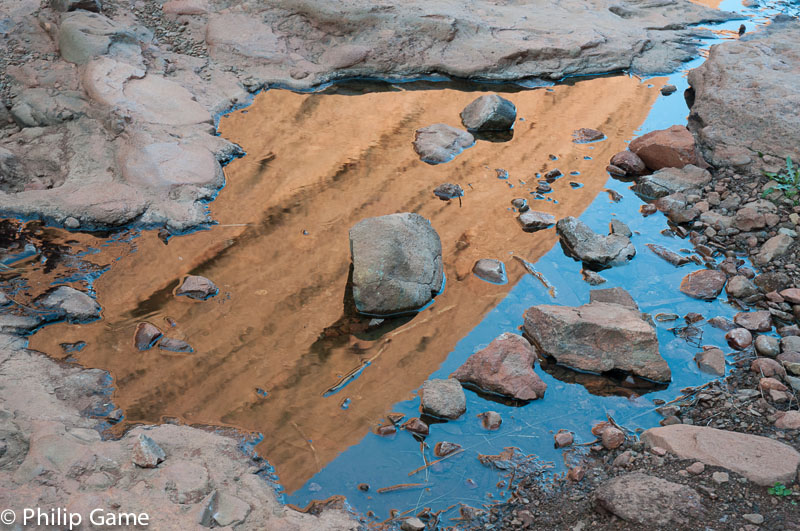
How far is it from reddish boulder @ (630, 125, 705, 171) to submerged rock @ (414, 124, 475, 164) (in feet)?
4.33

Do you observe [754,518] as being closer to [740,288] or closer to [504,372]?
[504,372]

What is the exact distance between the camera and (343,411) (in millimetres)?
2996

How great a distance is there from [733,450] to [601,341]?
0.81 meters

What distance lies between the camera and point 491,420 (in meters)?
2.95

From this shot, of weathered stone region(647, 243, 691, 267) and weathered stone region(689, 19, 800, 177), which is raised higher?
weathered stone region(689, 19, 800, 177)

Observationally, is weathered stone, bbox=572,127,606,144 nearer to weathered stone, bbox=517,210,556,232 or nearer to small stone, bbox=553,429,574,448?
weathered stone, bbox=517,210,556,232

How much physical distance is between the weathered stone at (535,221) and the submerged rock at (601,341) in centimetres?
106

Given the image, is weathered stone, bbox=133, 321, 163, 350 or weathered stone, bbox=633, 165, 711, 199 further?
weathered stone, bbox=633, 165, 711, 199

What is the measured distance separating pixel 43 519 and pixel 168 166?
2.78 meters

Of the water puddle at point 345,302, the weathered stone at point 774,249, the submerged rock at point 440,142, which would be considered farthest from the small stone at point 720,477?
the submerged rock at point 440,142

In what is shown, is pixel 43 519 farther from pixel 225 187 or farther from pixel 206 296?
pixel 225 187

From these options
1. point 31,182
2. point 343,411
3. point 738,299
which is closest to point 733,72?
point 738,299

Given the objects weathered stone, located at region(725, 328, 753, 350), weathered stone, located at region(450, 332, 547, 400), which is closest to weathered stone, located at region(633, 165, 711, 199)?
weathered stone, located at region(725, 328, 753, 350)

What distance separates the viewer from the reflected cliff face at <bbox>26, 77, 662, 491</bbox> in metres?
3.03
